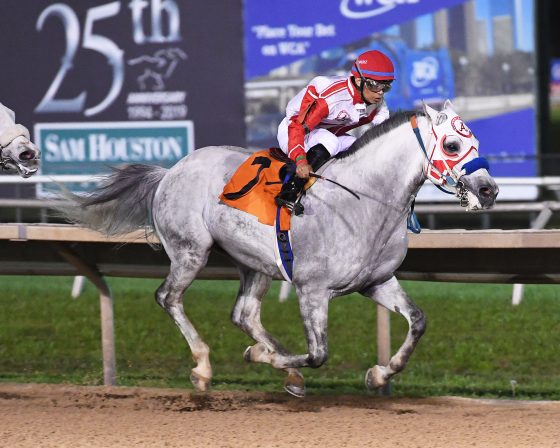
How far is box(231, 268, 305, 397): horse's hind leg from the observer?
651 centimetres

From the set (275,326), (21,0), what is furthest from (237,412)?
(21,0)

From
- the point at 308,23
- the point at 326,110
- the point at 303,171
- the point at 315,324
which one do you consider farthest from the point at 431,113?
the point at 308,23

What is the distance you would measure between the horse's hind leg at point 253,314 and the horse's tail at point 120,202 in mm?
640

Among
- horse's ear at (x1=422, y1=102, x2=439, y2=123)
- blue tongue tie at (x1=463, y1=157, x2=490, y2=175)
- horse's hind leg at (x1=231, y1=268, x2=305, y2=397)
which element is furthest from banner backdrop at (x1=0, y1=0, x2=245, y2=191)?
blue tongue tie at (x1=463, y1=157, x2=490, y2=175)

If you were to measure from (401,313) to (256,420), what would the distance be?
0.87 m

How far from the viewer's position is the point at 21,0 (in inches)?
537

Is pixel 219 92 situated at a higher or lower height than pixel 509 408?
higher

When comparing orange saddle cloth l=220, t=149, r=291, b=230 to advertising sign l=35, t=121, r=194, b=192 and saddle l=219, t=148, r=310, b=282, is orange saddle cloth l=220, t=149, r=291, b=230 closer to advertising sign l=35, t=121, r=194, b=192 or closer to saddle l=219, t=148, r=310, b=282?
saddle l=219, t=148, r=310, b=282

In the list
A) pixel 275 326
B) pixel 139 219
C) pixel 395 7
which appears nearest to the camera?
pixel 139 219

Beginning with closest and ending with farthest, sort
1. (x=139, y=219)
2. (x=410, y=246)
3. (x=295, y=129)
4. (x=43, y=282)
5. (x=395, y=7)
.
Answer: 1. (x=295, y=129)
2. (x=410, y=246)
3. (x=139, y=219)
4. (x=43, y=282)
5. (x=395, y=7)

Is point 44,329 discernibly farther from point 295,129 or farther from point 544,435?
point 544,435

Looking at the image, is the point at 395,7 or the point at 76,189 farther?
the point at 395,7

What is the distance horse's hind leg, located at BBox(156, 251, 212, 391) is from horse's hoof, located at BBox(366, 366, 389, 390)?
2.89ft

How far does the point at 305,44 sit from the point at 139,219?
6411mm
